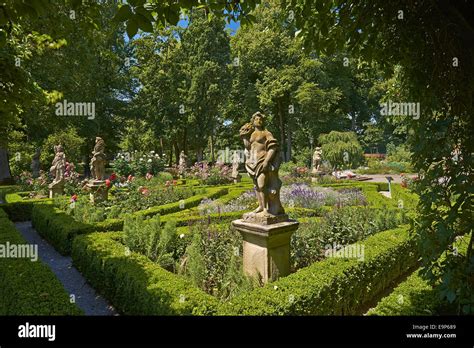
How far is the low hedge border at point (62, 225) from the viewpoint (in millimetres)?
7996

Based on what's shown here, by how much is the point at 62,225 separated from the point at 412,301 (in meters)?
8.06

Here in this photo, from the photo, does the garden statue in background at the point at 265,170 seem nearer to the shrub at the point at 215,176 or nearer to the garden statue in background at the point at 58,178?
the garden statue in background at the point at 58,178

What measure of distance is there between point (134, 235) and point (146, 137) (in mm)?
30399

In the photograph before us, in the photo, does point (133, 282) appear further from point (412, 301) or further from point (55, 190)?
point (55, 190)

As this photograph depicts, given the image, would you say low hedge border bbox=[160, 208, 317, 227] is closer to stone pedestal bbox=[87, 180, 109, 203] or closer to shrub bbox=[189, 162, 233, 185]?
stone pedestal bbox=[87, 180, 109, 203]

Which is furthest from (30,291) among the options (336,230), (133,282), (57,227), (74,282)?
(336,230)

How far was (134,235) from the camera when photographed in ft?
22.0

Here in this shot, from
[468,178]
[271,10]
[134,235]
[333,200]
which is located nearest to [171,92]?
[271,10]

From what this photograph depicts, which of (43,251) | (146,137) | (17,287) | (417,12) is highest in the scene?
(146,137)

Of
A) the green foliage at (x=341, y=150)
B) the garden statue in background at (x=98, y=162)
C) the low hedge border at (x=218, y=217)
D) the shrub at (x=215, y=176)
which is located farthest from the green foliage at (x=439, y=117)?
the green foliage at (x=341, y=150)

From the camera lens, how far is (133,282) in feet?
15.5

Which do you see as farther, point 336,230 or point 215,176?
point 215,176

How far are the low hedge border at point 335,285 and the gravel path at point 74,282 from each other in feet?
8.95

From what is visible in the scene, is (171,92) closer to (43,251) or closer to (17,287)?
(43,251)
